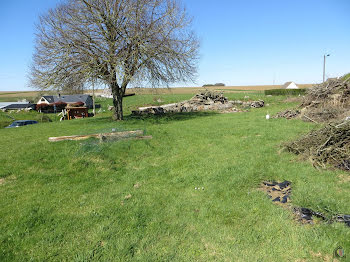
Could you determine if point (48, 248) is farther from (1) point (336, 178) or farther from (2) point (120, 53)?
(2) point (120, 53)

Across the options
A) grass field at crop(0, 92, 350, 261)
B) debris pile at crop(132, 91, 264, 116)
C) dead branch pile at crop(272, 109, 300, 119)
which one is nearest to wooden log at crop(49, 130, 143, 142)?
grass field at crop(0, 92, 350, 261)

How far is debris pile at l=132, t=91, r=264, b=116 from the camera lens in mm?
26281

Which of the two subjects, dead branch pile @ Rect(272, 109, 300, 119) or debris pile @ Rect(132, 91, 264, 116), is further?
debris pile @ Rect(132, 91, 264, 116)

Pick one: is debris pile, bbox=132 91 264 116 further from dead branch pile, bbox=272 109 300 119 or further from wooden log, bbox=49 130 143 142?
wooden log, bbox=49 130 143 142

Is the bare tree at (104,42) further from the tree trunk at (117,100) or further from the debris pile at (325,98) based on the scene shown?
the debris pile at (325,98)

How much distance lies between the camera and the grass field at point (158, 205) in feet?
12.1

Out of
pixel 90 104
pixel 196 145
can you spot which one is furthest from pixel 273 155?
pixel 90 104

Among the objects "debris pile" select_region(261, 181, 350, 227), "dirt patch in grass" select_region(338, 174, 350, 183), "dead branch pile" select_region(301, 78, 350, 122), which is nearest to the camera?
"debris pile" select_region(261, 181, 350, 227)

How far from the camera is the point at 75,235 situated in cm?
416

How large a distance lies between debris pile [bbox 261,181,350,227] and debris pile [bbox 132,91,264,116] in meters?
20.3

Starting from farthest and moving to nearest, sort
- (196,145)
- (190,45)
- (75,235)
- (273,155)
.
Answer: (190,45) → (196,145) → (273,155) → (75,235)

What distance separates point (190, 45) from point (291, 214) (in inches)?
596

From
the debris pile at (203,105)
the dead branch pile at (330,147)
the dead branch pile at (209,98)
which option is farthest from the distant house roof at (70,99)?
the dead branch pile at (330,147)

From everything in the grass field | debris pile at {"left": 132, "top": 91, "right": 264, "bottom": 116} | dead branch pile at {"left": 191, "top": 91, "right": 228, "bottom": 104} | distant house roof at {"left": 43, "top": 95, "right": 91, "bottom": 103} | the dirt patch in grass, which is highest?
distant house roof at {"left": 43, "top": 95, "right": 91, "bottom": 103}
